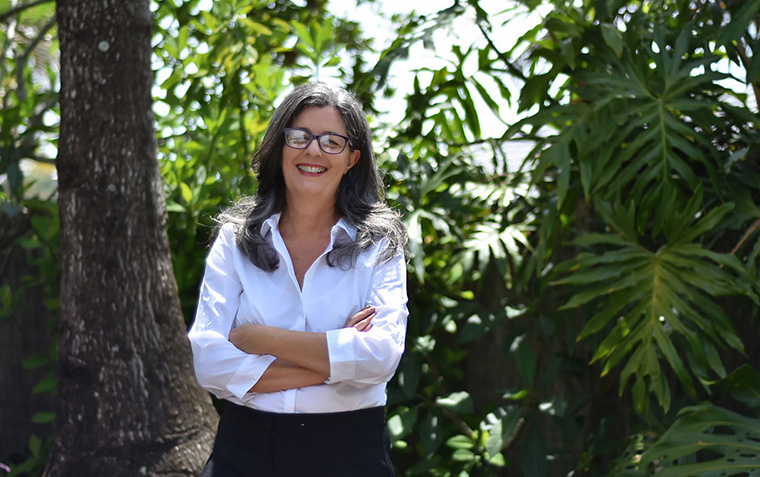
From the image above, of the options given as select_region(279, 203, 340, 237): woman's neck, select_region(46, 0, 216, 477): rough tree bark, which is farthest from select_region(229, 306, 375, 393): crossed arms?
select_region(46, 0, 216, 477): rough tree bark

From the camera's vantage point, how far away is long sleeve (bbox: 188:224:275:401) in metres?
2.15

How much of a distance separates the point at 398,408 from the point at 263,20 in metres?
2.48

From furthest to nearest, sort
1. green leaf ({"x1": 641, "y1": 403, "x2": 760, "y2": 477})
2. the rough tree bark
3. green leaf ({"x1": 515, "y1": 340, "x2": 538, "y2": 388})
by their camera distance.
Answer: green leaf ({"x1": 515, "y1": 340, "x2": 538, "y2": 388}), the rough tree bark, green leaf ({"x1": 641, "y1": 403, "x2": 760, "y2": 477})

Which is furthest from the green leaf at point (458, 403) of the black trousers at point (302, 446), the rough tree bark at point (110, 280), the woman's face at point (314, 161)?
the woman's face at point (314, 161)

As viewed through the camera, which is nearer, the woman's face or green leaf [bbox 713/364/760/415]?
the woman's face

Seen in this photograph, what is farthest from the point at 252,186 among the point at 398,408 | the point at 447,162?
the point at 398,408

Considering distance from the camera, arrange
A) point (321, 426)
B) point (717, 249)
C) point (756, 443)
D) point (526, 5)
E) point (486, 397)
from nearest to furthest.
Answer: point (321, 426) < point (756, 443) < point (526, 5) < point (717, 249) < point (486, 397)

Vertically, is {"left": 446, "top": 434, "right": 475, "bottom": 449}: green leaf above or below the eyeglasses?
below

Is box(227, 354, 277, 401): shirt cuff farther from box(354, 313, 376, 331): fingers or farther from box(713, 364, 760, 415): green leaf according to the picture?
box(713, 364, 760, 415): green leaf

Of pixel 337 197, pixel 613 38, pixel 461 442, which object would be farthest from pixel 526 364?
pixel 337 197

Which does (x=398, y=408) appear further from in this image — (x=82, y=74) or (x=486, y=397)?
(x=82, y=74)

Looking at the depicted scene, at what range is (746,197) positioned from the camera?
3.44 meters

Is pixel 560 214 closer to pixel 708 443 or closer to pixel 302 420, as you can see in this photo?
pixel 708 443

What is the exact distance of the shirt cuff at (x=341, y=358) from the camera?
2.08 metres
